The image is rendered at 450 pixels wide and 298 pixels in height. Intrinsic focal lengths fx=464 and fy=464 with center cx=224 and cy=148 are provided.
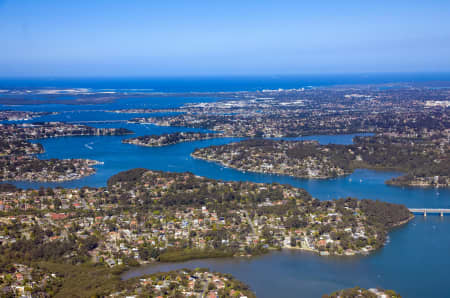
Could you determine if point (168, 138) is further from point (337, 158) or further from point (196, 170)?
point (337, 158)

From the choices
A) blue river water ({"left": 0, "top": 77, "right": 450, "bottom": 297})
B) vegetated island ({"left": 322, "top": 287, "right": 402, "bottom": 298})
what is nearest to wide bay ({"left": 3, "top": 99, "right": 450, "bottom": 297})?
blue river water ({"left": 0, "top": 77, "right": 450, "bottom": 297})

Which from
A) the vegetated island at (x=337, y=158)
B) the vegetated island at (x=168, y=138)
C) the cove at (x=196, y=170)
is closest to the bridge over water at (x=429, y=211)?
the cove at (x=196, y=170)

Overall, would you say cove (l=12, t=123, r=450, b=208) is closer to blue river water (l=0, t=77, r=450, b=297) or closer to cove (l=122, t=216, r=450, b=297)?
blue river water (l=0, t=77, r=450, b=297)

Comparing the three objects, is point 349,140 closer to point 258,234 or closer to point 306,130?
point 306,130

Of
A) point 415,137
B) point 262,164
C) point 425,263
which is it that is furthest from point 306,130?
point 425,263

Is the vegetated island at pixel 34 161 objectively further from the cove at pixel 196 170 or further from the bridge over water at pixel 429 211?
the bridge over water at pixel 429 211

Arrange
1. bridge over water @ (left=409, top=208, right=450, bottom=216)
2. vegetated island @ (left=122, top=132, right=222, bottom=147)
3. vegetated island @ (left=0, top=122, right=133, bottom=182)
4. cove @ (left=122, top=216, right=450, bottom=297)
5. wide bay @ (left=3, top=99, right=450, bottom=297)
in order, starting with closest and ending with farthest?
cove @ (left=122, top=216, right=450, bottom=297), wide bay @ (left=3, top=99, right=450, bottom=297), bridge over water @ (left=409, top=208, right=450, bottom=216), vegetated island @ (left=0, top=122, right=133, bottom=182), vegetated island @ (left=122, top=132, right=222, bottom=147)
